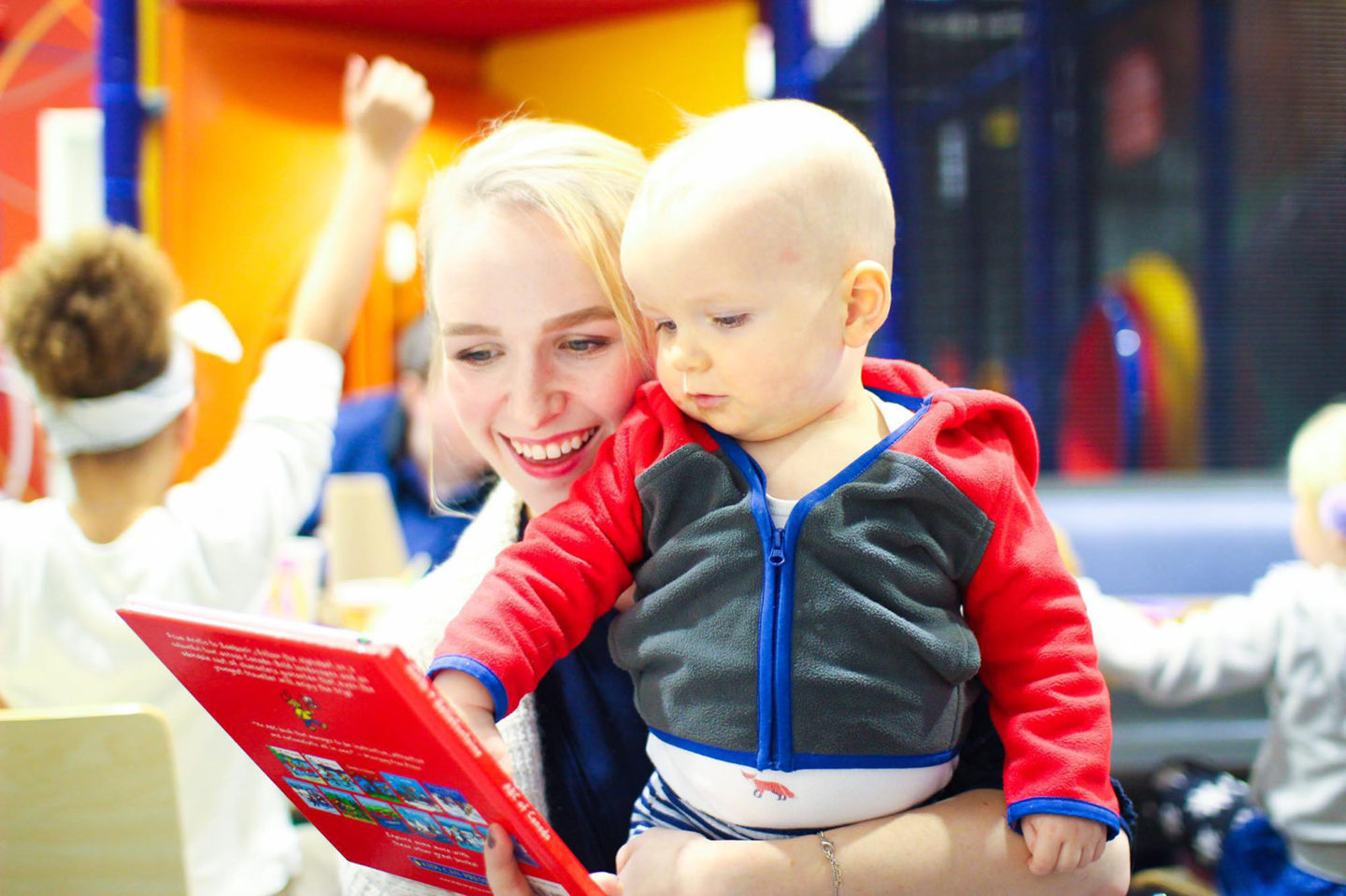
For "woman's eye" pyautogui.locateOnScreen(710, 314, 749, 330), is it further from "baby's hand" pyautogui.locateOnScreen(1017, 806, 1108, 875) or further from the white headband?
the white headband

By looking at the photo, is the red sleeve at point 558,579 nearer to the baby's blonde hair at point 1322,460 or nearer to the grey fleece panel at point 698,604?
the grey fleece panel at point 698,604

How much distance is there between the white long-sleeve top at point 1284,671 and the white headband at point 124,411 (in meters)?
1.50

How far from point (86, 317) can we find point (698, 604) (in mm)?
1260

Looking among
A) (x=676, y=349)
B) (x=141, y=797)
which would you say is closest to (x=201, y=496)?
(x=141, y=797)

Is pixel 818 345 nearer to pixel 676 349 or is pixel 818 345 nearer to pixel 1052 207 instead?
pixel 676 349

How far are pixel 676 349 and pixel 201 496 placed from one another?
1117 millimetres

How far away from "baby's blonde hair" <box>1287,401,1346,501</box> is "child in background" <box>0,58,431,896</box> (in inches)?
64.8

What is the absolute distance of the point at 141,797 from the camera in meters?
1.16

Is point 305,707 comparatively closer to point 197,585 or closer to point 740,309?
point 740,309

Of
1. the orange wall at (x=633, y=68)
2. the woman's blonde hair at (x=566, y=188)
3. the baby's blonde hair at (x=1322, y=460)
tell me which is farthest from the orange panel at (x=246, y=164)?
the woman's blonde hair at (x=566, y=188)

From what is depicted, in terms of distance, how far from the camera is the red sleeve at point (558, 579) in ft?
2.89

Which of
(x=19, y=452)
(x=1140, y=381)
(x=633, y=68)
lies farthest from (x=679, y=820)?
(x=19, y=452)

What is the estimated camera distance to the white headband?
173 centimetres

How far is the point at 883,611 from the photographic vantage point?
920mm
